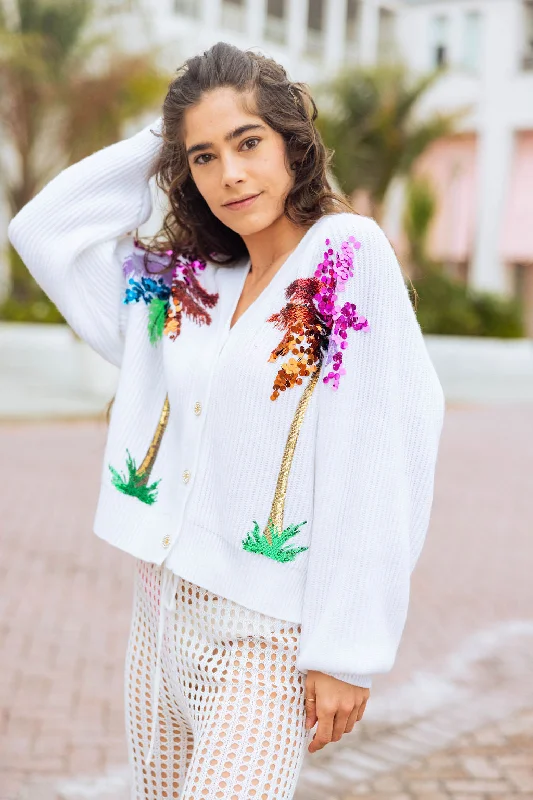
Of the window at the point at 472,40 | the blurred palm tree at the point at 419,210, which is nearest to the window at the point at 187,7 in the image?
the blurred palm tree at the point at 419,210

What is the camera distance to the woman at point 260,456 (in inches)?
73.4

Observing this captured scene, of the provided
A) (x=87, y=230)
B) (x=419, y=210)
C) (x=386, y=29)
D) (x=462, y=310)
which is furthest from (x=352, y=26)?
(x=87, y=230)

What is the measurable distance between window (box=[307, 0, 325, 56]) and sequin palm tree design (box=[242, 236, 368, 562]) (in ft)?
83.8

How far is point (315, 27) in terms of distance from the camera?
2642cm

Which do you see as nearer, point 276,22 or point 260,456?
point 260,456

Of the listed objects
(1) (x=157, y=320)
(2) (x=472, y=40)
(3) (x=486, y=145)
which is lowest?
(3) (x=486, y=145)

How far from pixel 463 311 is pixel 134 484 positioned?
644 inches

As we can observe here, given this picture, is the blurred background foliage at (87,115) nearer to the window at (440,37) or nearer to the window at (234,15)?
the window at (234,15)

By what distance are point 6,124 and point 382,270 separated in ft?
51.1

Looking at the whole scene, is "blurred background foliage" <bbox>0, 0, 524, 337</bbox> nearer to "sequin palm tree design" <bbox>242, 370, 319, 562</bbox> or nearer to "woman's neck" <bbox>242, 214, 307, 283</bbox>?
"woman's neck" <bbox>242, 214, 307, 283</bbox>

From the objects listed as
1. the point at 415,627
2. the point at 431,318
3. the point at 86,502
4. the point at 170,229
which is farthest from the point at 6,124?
the point at 170,229

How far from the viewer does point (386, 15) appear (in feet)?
93.1

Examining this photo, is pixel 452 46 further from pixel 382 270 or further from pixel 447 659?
pixel 382 270

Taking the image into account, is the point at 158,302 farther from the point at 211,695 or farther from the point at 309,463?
the point at 211,695
